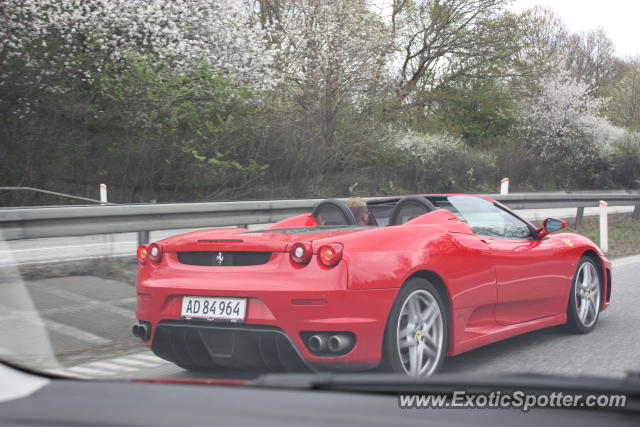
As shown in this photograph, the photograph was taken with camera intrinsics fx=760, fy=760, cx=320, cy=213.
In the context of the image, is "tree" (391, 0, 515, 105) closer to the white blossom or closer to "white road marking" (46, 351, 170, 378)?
the white blossom

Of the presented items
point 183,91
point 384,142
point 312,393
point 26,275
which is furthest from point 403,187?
point 312,393

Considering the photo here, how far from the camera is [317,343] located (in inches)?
151

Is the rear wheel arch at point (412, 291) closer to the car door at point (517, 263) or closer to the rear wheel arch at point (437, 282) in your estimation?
the rear wheel arch at point (437, 282)

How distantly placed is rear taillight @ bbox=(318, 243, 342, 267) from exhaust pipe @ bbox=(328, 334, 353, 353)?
37cm

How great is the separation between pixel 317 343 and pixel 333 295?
25 centimetres

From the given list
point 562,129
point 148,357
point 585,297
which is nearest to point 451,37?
point 562,129

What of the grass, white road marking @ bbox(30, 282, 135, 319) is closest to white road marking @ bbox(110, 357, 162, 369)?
white road marking @ bbox(30, 282, 135, 319)

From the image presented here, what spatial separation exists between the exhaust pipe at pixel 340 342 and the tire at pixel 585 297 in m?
2.66

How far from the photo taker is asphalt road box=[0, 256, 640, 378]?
4762 mm

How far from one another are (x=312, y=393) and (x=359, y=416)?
0.56 ft

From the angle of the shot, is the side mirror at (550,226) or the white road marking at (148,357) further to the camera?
the side mirror at (550,226)

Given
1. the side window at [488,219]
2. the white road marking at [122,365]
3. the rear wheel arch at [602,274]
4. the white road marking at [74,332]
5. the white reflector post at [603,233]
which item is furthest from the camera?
the white reflector post at [603,233]

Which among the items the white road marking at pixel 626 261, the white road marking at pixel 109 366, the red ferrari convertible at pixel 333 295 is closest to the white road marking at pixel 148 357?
the white road marking at pixel 109 366

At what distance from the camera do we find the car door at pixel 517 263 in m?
5.02
